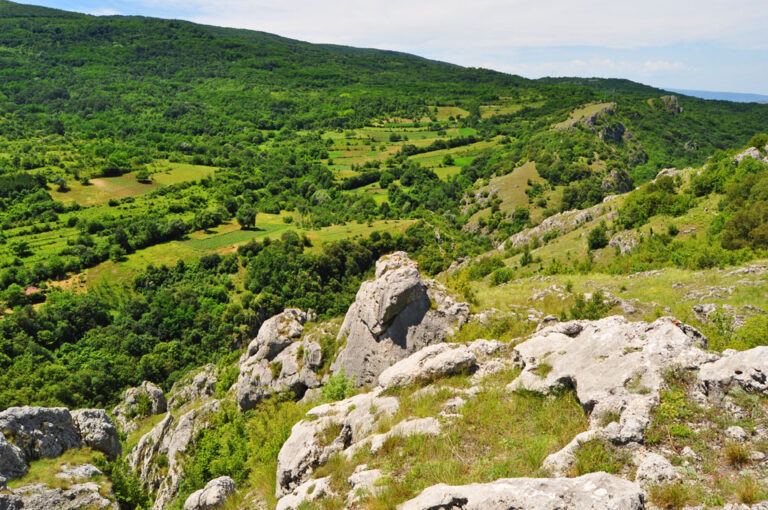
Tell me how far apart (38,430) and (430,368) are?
24.6 metres

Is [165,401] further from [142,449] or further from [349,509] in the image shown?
[349,509]

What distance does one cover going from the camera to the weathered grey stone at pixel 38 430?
2248 centimetres

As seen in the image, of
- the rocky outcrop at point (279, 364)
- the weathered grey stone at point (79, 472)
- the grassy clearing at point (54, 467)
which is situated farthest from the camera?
the rocky outcrop at point (279, 364)

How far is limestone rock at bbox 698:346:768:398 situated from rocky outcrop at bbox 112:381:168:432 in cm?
6317

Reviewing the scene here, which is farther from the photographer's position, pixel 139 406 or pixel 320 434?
pixel 139 406

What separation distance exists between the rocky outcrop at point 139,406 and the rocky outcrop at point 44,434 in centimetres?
3041

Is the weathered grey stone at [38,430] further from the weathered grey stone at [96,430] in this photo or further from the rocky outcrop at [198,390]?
the rocky outcrop at [198,390]

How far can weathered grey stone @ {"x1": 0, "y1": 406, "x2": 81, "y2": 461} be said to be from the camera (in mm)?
22484

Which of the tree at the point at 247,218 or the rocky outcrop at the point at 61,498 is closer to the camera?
the rocky outcrop at the point at 61,498

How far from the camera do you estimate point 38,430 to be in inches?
928

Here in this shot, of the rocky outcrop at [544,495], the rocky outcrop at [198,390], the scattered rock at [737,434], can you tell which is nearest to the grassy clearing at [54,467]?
the rocky outcrop at [198,390]

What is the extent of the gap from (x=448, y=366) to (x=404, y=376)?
169 cm

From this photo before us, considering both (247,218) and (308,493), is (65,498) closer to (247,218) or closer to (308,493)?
(308,493)

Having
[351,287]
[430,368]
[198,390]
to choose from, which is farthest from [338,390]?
[351,287]
